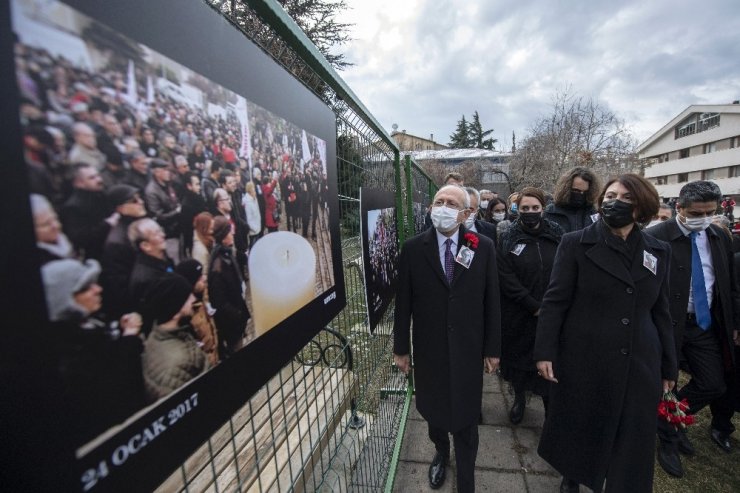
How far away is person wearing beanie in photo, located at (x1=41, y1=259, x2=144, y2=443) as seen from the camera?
1.60ft

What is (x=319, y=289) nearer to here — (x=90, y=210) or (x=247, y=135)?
(x=247, y=135)

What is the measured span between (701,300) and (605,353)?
1.39m

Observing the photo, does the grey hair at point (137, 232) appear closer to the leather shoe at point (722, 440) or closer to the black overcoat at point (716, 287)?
the black overcoat at point (716, 287)

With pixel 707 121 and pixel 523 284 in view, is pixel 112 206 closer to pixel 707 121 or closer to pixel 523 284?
pixel 523 284

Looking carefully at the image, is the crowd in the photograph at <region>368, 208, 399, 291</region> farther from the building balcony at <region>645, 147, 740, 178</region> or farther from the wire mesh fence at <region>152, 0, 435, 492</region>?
the building balcony at <region>645, 147, 740, 178</region>

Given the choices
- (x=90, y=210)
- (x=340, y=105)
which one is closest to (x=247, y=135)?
(x=90, y=210)

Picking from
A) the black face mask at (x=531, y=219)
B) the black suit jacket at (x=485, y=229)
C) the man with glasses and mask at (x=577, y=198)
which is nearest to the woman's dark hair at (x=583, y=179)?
the man with glasses and mask at (x=577, y=198)

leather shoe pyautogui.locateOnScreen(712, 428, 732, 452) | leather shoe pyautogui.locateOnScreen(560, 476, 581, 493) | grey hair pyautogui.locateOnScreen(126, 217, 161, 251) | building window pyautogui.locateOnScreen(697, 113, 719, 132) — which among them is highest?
building window pyautogui.locateOnScreen(697, 113, 719, 132)

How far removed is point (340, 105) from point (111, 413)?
178 cm

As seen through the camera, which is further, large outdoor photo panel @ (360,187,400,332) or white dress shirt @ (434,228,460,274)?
white dress shirt @ (434,228,460,274)

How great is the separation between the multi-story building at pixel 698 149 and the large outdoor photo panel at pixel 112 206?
36227 mm

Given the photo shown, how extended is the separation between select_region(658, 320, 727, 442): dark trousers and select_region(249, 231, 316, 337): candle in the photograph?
3.36 metres

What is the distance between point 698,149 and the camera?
3862 cm

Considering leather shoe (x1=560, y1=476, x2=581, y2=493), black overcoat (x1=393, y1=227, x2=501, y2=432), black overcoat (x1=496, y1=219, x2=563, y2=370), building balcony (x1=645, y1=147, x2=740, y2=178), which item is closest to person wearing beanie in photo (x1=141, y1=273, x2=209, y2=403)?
black overcoat (x1=393, y1=227, x2=501, y2=432)
